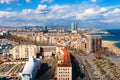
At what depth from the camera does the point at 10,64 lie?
20.2 m

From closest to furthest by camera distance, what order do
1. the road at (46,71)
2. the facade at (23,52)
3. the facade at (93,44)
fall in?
the road at (46,71) → the facade at (23,52) → the facade at (93,44)

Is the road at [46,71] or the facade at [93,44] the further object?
the facade at [93,44]

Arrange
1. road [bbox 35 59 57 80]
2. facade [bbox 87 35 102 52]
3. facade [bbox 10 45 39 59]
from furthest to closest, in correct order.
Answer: facade [bbox 87 35 102 52] < facade [bbox 10 45 39 59] < road [bbox 35 59 57 80]

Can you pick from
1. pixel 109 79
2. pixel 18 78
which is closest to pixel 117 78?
pixel 109 79

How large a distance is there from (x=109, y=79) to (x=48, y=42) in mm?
23386

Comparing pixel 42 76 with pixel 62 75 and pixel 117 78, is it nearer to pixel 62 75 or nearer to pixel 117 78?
pixel 62 75

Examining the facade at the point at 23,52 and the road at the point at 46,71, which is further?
the facade at the point at 23,52

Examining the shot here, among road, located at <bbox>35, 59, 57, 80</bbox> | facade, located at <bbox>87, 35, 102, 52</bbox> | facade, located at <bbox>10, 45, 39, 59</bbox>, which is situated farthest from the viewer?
facade, located at <bbox>87, 35, 102, 52</bbox>

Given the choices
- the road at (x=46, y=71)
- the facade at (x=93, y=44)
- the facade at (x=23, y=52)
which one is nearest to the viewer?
the road at (x=46, y=71)

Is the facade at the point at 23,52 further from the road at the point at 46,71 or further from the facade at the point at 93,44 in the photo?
the facade at the point at 93,44

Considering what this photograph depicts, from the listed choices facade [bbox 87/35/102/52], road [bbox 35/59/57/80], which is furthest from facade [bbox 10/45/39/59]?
facade [bbox 87/35/102/52]

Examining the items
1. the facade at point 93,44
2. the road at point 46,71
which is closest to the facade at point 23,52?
the road at point 46,71

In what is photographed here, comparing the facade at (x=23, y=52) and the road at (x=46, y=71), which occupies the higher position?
the facade at (x=23, y=52)

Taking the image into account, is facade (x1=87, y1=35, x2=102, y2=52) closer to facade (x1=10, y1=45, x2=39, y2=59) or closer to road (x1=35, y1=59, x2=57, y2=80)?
facade (x1=10, y1=45, x2=39, y2=59)
